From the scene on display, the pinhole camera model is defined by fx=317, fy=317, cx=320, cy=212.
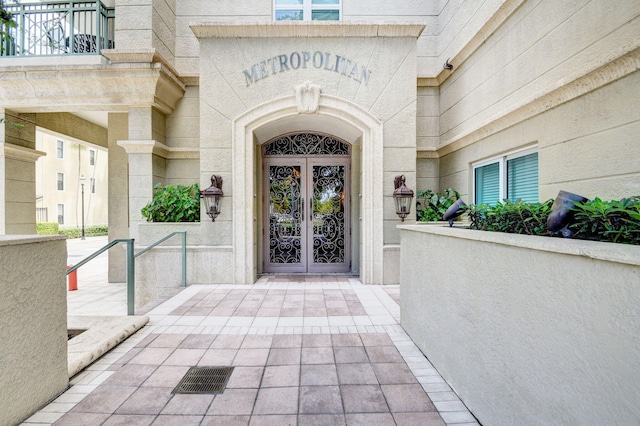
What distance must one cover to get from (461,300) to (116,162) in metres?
7.95

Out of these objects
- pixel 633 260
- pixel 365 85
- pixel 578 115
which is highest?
pixel 365 85

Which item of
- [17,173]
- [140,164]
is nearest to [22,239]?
[140,164]

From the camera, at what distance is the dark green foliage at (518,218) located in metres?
2.09

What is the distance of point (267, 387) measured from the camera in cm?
255

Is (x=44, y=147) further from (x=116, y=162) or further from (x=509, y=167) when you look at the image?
(x=509, y=167)

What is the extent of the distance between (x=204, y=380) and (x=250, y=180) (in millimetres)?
3894

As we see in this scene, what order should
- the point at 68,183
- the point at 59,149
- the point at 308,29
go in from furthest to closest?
the point at 68,183 < the point at 59,149 < the point at 308,29

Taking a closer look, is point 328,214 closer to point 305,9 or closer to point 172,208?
point 172,208

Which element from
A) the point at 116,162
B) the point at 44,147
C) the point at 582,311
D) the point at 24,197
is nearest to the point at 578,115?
the point at 582,311

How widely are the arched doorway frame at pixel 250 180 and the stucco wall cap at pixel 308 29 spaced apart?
1175 millimetres

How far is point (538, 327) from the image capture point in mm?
1619

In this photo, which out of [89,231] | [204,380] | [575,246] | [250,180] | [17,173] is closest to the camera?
[575,246]

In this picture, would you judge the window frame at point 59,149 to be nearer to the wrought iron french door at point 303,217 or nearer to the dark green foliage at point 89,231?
the dark green foliage at point 89,231

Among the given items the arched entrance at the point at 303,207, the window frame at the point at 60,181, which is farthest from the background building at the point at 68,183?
the arched entrance at the point at 303,207
